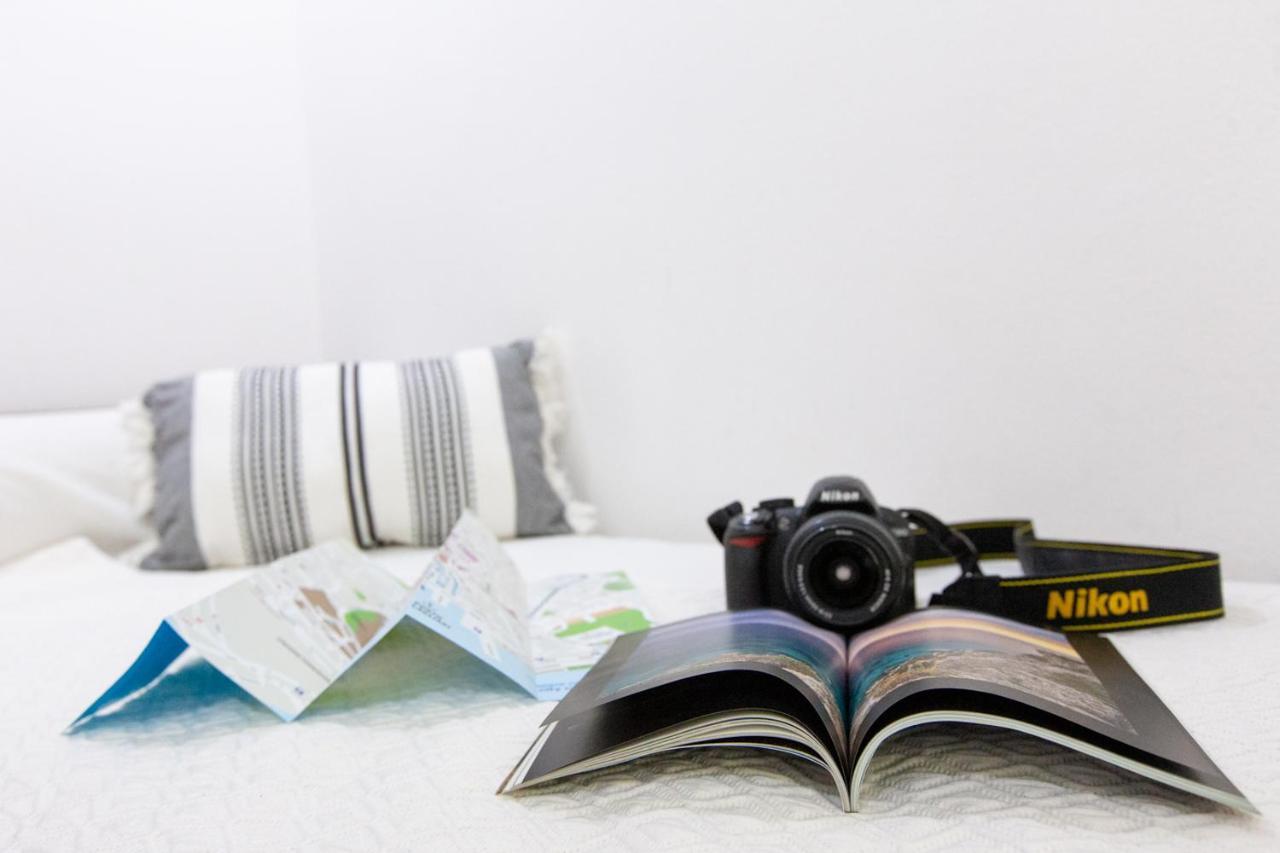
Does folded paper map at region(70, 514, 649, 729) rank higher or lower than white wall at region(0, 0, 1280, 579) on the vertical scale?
lower

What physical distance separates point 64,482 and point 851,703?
1.23 metres

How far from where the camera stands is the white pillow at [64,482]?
50.2 inches

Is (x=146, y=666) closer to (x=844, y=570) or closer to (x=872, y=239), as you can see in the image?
(x=844, y=570)

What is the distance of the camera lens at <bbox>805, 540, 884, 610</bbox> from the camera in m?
0.73

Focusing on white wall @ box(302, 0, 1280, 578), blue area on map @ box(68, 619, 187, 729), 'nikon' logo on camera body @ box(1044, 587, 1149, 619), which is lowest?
'nikon' logo on camera body @ box(1044, 587, 1149, 619)

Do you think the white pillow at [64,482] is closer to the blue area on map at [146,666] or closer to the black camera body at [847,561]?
the blue area on map at [146,666]

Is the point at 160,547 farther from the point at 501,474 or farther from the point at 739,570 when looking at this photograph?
the point at 739,570

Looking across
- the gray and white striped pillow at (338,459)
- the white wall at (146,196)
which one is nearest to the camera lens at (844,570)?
the gray and white striped pillow at (338,459)

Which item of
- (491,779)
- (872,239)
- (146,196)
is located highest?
(146,196)

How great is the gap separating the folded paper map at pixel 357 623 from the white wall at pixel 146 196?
0.90m

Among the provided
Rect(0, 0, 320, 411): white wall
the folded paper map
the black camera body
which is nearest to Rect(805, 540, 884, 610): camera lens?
the black camera body

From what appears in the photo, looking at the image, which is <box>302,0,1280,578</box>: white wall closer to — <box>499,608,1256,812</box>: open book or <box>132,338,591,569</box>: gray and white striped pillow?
<box>132,338,591,569</box>: gray and white striped pillow

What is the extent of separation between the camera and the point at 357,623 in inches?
30.4

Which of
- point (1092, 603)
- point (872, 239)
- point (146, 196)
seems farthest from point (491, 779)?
point (146, 196)
